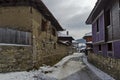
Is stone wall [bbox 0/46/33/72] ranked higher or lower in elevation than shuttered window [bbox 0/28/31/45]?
lower

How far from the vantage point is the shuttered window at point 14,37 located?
1188cm

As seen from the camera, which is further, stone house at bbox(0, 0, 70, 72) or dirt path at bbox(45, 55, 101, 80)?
stone house at bbox(0, 0, 70, 72)

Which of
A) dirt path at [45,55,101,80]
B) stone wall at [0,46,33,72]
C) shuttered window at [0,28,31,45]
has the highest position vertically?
shuttered window at [0,28,31,45]

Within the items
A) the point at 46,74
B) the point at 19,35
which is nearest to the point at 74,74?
the point at 46,74

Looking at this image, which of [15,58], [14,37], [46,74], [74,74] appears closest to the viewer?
[15,58]

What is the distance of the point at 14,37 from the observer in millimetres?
12375

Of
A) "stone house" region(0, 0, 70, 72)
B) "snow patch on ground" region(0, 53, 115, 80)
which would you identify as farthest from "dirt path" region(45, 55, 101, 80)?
"stone house" region(0, 0, 70, 72)

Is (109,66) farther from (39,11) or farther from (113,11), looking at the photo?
(39,11)

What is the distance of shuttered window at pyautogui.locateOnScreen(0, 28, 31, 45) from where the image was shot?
468 inches

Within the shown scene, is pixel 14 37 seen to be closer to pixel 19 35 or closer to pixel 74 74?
pixel 19 35

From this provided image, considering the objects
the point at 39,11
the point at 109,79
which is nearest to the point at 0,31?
the point at 39,11

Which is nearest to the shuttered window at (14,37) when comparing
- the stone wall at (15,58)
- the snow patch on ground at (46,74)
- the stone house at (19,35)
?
the stone house at (19,35)

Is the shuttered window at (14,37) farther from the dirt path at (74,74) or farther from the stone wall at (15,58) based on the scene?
the dirt path at (74,74)

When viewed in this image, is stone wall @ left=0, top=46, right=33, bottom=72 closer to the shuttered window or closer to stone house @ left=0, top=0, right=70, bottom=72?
stone house @ left=0, top=0, right=70, bottom=72
